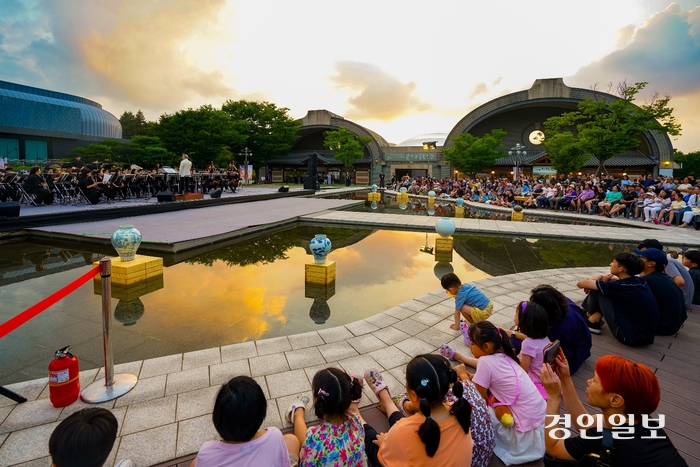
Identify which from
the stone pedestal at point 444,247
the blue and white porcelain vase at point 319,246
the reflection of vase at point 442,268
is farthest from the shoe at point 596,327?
the stone pedestal at point 444,247

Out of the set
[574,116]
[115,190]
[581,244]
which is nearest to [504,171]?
[574,116]

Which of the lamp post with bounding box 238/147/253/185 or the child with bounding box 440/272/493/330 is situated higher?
the lamp post with bounding box 238/147/253/185

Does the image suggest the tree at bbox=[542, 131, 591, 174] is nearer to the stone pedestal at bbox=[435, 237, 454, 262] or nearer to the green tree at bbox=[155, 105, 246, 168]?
the stone pedestal at bbox=[435, 237, 454, 262]

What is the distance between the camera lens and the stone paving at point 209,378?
245 cm

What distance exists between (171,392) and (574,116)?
35693 millimetres

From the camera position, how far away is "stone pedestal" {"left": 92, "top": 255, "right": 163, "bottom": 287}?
5547mm

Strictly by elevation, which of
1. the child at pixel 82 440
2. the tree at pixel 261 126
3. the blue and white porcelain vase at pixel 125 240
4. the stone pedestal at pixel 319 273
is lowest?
the stone pedestal at pixel 319 273

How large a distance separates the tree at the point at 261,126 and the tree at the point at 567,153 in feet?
97.1

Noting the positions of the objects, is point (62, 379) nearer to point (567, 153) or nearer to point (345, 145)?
point (567, 153)

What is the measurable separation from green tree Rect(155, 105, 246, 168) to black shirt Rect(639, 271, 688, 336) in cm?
3414

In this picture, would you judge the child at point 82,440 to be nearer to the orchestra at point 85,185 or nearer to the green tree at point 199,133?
the orchestra at point 85,185

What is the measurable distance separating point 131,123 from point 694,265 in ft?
302

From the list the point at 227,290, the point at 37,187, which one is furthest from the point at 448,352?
the point at 37,187

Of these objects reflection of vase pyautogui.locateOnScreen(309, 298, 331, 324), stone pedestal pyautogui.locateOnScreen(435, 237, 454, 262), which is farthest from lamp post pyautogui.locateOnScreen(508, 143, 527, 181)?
reflection of vase pyautogui.locateOnScreen(309, 298, 331, 324)
